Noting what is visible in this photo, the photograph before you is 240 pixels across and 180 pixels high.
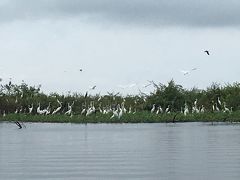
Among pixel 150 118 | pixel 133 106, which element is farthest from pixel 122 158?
pixel 133 106

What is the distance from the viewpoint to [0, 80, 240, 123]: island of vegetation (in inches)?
2495

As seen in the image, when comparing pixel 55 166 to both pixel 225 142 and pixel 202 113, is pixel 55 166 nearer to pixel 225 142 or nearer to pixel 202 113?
pixel 225 142

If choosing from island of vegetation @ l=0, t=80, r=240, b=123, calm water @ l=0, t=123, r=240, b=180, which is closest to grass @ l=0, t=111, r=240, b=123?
island of vegetation @ l=0, t=80, r=240, b=123

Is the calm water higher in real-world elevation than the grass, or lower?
lower

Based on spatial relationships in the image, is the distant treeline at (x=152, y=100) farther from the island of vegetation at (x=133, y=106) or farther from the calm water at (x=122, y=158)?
the calm water at (x=122, y=158)

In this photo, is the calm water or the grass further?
the grass

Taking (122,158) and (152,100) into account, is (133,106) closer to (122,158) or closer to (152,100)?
(152,100)

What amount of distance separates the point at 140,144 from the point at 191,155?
21.9ft

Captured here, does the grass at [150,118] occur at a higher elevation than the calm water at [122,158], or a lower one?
higher

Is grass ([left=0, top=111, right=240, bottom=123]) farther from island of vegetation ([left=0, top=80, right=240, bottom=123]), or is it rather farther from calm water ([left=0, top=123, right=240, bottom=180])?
calm water ([left=0, top=123, right=240, bottom=180])

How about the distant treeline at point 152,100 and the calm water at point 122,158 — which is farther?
the distant treeline at point 152,100

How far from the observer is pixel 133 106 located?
77.6 m

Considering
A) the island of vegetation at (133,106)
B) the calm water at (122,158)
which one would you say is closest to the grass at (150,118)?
the island of vegetation at (133,106)

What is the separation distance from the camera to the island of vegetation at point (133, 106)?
208 ft
